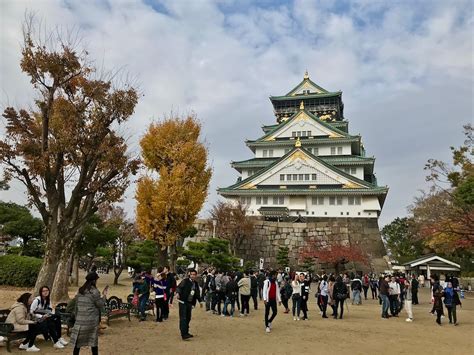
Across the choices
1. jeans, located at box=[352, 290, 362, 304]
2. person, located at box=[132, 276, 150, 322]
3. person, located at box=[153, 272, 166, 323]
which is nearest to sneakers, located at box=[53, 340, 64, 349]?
person, located at box=[153, 272, 166, 323]

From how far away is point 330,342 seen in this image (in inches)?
356

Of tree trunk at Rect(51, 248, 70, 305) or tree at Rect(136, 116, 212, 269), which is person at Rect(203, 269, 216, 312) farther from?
tree at Rect(136, 116, 212, 269)

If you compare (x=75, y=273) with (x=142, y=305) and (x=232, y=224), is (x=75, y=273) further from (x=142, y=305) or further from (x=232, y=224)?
(x=232, y=224)

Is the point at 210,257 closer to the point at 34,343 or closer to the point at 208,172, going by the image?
the point at 208,172

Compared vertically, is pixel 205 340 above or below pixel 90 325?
below

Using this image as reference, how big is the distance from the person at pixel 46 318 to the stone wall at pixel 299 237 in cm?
3015

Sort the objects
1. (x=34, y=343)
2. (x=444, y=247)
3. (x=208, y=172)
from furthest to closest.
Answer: (x=444, y=247)
(x=208, y=172)
(x=34, y=343)

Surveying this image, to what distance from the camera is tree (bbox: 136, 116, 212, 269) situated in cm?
2072

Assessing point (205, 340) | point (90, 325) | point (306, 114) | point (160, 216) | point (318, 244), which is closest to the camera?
point (90, 325)

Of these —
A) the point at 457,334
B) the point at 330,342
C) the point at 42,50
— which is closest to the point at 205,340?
the point at 330,342

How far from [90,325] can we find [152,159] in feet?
53.8

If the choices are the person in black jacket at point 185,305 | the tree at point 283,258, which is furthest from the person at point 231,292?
the tree at point 283,258

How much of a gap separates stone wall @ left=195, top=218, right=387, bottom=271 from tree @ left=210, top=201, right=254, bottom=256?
1.49 meters

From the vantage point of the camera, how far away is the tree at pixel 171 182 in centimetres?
2072
